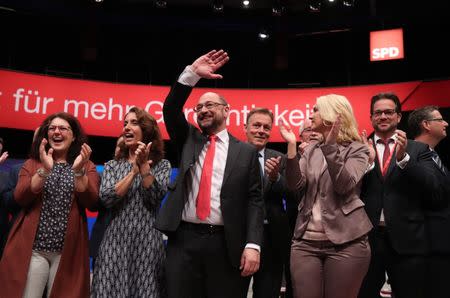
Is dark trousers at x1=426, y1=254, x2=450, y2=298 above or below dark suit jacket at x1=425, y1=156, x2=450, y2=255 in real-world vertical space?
below

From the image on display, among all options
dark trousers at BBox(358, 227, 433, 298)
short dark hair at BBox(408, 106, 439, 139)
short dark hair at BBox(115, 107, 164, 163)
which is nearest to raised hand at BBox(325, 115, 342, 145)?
dark trousers at BBox(358, 227, 433, 298)

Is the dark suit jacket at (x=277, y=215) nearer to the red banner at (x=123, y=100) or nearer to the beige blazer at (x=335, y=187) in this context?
the beige blazer at (x=335, y=187)

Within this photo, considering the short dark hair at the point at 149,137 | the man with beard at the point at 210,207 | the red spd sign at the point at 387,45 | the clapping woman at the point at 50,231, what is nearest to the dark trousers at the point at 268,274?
the man with beard at the point at 210,207

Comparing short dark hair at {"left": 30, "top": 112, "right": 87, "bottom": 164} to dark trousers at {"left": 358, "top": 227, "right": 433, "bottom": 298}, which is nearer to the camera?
dark trousers at {"left": 358, "top": 227, "right": 433, "bottom": 298}

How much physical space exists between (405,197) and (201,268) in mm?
1324

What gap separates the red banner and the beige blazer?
195 inches

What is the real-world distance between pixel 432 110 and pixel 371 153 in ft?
2.79

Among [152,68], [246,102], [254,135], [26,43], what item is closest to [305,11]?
[246,102]

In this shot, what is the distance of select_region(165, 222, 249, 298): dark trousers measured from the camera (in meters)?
2.64

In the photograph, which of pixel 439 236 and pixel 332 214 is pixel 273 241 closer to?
pixel 332 214

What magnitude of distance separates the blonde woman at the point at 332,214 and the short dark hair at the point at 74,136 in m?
1.43

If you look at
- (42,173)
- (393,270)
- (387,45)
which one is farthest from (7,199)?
(387,45)

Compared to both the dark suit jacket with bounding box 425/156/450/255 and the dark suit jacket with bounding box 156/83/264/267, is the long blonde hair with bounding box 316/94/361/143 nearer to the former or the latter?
the dark suit jacket with bounding box 156/83/264/267

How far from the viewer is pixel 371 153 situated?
3068mm
